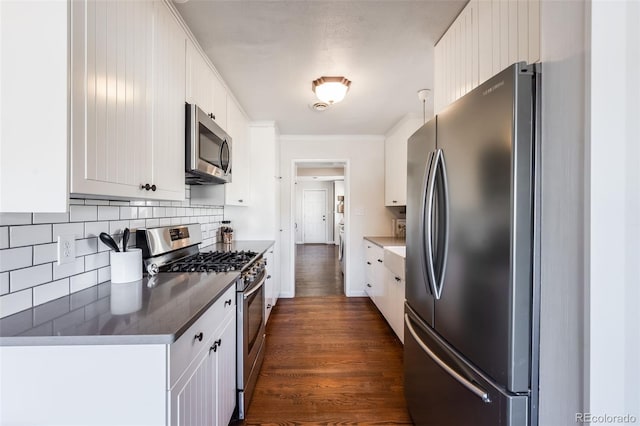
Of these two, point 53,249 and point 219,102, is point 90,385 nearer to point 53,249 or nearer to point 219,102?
point 53,249

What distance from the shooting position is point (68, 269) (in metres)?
1.13

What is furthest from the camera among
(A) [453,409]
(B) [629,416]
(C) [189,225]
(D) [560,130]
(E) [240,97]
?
(E) [240,97]

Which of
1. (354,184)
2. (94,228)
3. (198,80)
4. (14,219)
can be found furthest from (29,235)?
(354,184)

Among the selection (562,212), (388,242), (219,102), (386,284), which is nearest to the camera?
(562,212)

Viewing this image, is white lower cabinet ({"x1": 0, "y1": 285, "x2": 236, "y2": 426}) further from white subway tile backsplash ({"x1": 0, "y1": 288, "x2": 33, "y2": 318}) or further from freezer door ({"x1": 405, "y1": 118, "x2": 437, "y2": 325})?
freezer door ({"x1": 405, "y1": 118, "x2": 437, "y2": 325})

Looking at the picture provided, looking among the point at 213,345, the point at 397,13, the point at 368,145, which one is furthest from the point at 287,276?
the point at 397,13

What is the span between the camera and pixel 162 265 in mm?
1701

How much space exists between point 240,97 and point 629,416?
117 inches

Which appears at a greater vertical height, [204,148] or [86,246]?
[204,148]

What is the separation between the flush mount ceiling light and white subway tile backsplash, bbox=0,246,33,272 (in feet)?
6.73

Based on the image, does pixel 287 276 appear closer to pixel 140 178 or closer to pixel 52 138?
pixel 140 178

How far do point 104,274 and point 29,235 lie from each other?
0.41 metres

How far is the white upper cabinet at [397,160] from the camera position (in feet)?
10.4

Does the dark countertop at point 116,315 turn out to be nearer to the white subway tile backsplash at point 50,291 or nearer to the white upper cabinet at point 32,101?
the white subway tile backsplash at point 50,291
